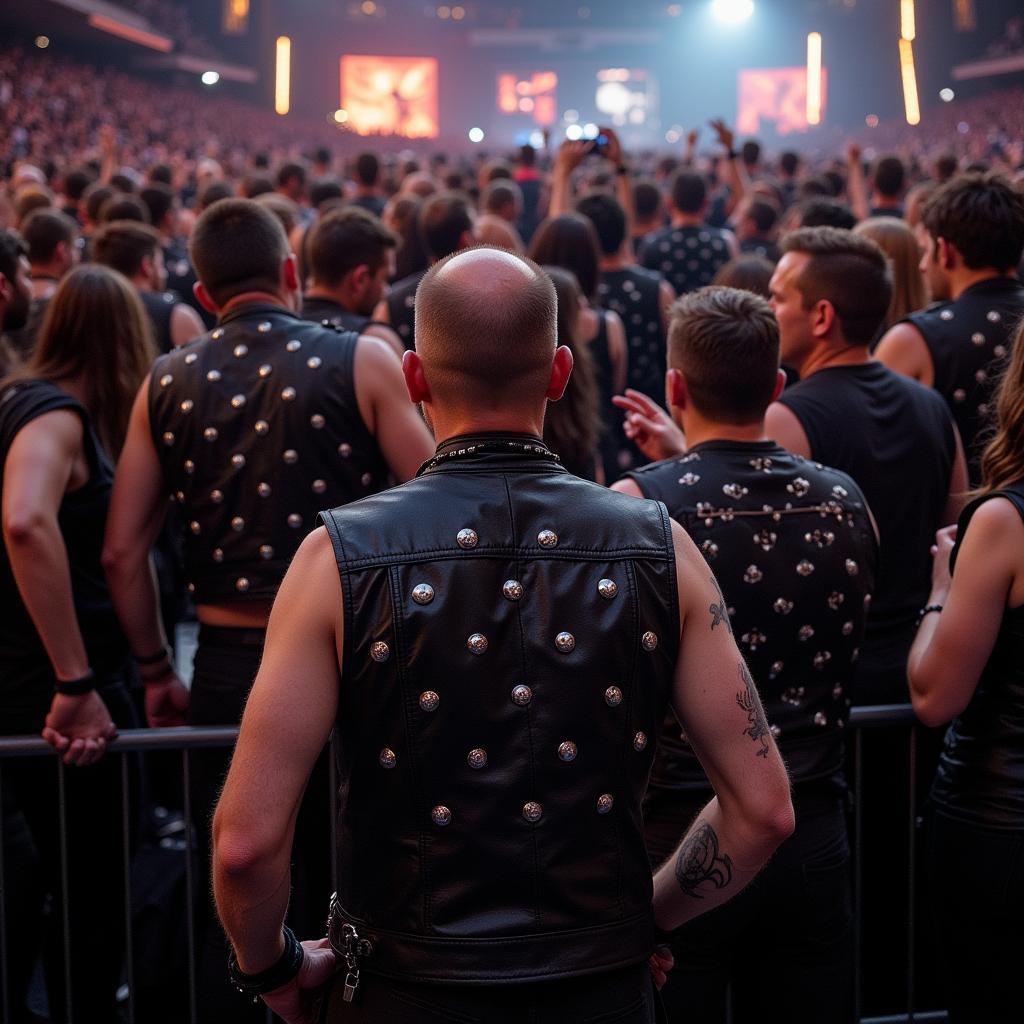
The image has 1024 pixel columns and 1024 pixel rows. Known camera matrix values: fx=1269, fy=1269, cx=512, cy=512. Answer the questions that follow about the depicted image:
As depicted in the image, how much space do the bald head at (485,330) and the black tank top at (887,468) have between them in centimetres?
163

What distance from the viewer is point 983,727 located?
2609 millimetres

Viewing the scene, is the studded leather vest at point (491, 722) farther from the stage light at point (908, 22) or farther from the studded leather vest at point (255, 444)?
the stage light at point (908, 22)

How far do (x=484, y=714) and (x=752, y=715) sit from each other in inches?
15.8

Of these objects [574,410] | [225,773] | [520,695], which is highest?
[574,410]

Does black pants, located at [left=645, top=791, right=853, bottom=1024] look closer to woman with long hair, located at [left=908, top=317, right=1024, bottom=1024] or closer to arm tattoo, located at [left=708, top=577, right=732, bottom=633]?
woman with long hair, located at [left=908, top=317, right=1024, bottom=1024]

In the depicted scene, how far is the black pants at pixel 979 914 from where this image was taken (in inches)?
99.7

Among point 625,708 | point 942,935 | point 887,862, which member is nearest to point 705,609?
point 625,708

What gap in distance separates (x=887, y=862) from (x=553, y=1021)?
84.4 inches

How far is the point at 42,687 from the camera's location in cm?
331

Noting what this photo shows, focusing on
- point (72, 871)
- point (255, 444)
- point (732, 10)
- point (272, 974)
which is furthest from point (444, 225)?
point (732, 10)

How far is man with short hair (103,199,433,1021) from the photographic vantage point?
323 centimetres

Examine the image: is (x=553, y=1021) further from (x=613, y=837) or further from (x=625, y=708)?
(x=625, y=708)

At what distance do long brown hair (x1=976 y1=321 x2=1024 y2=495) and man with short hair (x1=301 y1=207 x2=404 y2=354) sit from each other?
2023 millimetres

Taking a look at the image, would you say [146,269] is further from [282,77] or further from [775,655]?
[282,77]
